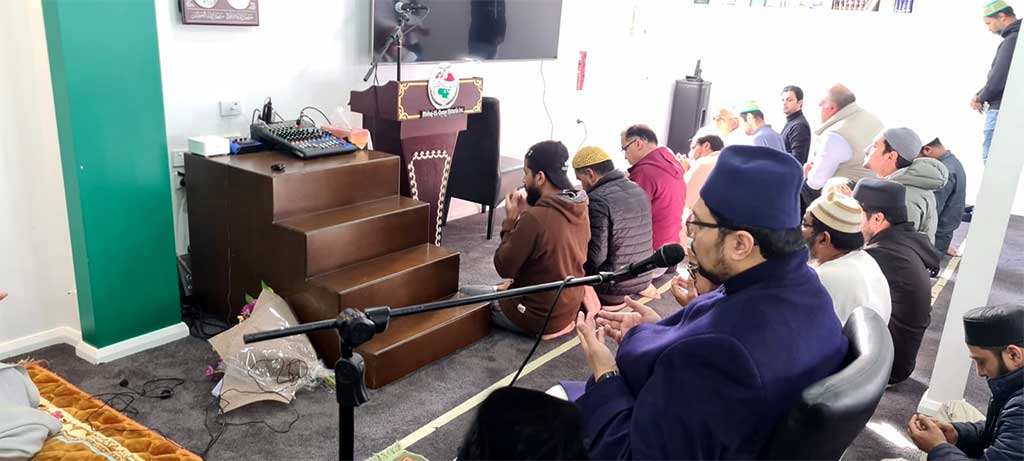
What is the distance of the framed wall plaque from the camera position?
299 cm

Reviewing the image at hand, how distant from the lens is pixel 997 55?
17.7 ft

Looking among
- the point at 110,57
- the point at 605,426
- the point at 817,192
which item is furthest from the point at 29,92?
the point at 817,192

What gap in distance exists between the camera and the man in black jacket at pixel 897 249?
280 centimetres

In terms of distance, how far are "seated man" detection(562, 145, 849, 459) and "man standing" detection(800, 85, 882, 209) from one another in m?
3.33

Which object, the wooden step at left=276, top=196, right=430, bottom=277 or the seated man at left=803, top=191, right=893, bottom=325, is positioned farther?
the wooden step at left=276, top=196, right=430, bottom=277

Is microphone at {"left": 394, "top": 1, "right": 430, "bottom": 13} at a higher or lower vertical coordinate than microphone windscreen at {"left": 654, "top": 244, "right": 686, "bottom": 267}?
higher

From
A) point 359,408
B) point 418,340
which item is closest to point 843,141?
point 418,340

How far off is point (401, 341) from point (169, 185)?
3.97 feet

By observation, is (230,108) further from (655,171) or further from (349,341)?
(349,341)

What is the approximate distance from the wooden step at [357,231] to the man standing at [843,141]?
2.75 meters

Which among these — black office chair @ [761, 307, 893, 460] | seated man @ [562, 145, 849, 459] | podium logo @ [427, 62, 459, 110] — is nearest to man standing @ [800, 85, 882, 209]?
podium logo @ [427, 62, 459, 110]

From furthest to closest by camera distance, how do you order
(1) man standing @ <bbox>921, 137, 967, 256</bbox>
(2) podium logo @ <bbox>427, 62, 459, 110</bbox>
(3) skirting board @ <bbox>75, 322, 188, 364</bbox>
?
1. (1) man standing @ <bbox>921, 137, 967, 256</bbox>
2. (2) podium logo @ <bbox>427, 62, 459, 110</bbox>
3. (3) skirting board @ <bbox>75, 322, 188, 364</bbox>

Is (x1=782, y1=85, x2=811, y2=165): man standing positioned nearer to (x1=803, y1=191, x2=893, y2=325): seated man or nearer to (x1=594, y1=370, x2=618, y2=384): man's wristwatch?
(x1=803, y1=191, x2=893, y2=325): seated man

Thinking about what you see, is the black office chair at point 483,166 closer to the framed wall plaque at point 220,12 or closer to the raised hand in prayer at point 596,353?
the framed wall plaque at point 220,12
